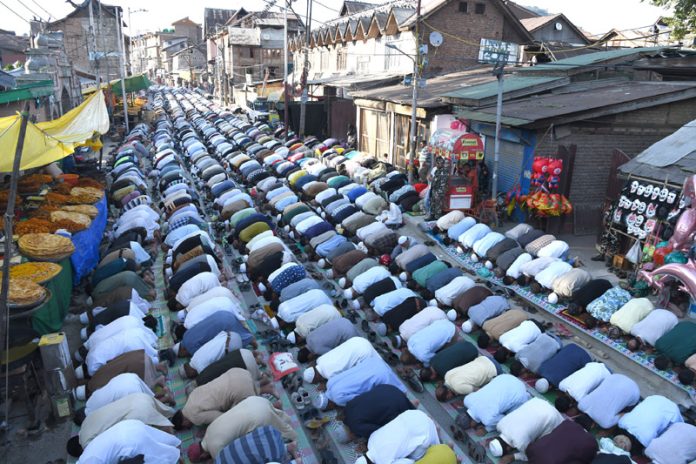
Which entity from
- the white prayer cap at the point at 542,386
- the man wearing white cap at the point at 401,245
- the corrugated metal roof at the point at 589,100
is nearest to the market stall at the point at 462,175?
the corrugated metal roof at the point at 589,100

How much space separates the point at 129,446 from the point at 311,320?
3.84m

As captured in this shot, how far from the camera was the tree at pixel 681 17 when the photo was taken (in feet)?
70.5

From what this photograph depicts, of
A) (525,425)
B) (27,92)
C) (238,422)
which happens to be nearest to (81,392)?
(238,422)

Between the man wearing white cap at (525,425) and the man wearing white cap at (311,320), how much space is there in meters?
3.49

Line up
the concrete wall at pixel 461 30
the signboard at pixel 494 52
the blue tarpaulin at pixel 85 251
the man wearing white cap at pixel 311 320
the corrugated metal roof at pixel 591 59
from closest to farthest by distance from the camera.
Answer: the man wearing white cap at pixel 311 320, the blue tarpaulin at pixel 85 251, the signboard at pixel 494 52, the corrugated metal roof at pixel 591 59, the concrete wall at pixel 461 30

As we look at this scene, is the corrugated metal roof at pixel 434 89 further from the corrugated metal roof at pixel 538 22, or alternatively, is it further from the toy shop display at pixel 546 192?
the corrugated metal roof at pixel 538 22

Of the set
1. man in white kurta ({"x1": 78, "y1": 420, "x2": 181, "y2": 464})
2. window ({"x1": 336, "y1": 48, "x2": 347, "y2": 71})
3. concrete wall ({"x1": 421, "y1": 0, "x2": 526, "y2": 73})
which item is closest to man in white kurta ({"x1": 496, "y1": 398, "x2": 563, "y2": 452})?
man in white kurta ({"x1": 78, "y1": 420, "x2": 181, "y2": 464})

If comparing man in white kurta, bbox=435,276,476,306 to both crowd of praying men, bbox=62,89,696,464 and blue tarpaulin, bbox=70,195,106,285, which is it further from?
blue tarpaulin, bbox=70,195,106,285

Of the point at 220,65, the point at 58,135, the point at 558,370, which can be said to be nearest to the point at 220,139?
the point at 58,135

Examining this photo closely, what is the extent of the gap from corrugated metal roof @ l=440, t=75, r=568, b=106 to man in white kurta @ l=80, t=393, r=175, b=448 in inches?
548

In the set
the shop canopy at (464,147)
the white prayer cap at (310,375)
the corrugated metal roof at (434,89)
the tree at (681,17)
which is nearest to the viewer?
the white prayer cap at (310,375)

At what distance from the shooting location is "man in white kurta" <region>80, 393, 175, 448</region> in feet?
20.6

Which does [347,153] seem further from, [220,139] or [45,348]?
[45,348]

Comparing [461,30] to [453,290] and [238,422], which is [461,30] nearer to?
[453,290]
